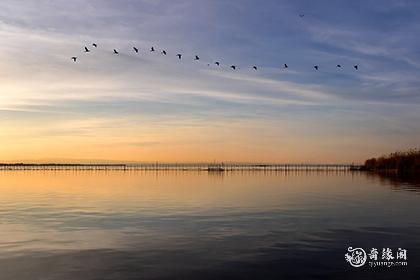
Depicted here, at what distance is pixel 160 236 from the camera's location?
29641 millimetres

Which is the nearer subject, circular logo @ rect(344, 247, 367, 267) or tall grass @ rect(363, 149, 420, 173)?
circular logo @ rect(344, 247, 367, 267)

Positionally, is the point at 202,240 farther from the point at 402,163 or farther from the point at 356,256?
the point at 402,163

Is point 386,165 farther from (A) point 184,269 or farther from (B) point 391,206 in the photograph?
(A) point 184,269

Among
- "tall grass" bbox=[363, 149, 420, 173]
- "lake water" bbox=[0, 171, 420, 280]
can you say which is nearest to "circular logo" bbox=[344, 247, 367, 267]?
"lake water" bbox=[0, 171, 420, 280]

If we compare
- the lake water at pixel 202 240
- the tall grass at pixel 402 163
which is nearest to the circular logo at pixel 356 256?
the lake water at pixel 202 240

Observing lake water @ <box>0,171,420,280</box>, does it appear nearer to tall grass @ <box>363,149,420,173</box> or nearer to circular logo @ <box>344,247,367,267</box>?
Answer: circular logo @ <box>344,247,367,267</box>

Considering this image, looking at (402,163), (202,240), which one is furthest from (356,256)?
(402,163)

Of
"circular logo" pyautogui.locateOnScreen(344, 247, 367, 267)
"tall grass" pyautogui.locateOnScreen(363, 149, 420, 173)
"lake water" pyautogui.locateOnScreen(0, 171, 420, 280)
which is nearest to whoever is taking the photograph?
"lake water" pyautogui.locateOnScreen(0, 171, 420, 280)

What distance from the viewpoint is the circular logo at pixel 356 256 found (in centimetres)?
2209

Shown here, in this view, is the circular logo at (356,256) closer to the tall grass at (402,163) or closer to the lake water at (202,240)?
the lake water at (202,240)

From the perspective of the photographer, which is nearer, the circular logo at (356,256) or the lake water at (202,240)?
the lake water at (202,240)

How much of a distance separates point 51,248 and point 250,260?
10.2 m

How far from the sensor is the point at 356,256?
23469 mm

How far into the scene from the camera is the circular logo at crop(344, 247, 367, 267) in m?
22.1
